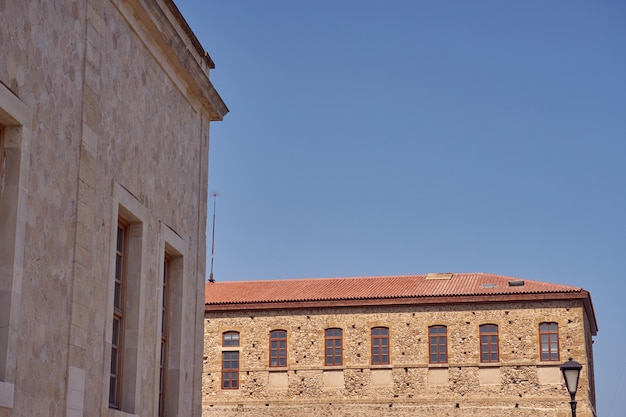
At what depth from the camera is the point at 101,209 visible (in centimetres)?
977

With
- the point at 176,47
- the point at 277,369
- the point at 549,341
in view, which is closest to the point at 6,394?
the point at 176,47

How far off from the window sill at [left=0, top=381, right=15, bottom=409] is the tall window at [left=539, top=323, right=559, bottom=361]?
31471mm

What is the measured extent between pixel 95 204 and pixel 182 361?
3441 mm

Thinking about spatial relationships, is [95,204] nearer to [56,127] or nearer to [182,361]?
[56,127]

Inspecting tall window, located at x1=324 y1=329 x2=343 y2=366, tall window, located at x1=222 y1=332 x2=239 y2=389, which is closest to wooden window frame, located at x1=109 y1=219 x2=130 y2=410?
tall window, located at x1=324 y1=329 x2=343 y2=366

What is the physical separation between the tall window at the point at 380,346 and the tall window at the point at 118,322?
28355mm

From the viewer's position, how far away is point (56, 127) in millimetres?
8719

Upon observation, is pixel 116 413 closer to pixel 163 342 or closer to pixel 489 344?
pixel 163 342

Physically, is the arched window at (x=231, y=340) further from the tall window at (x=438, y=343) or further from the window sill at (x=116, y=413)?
the window sill at (x=116, y=413)

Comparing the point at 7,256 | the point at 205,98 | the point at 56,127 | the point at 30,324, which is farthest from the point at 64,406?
the point at 205,98

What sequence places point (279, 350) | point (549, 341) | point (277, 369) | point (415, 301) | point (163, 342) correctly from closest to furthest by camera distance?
point (163, 342) < point (549, 341) < point (415, 301) < point (277, 369) < point (279, 350)

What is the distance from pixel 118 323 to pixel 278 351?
2889 cm

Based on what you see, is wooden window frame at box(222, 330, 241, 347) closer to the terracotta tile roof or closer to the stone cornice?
the terracotta tile roof

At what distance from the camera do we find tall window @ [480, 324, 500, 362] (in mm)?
37281
